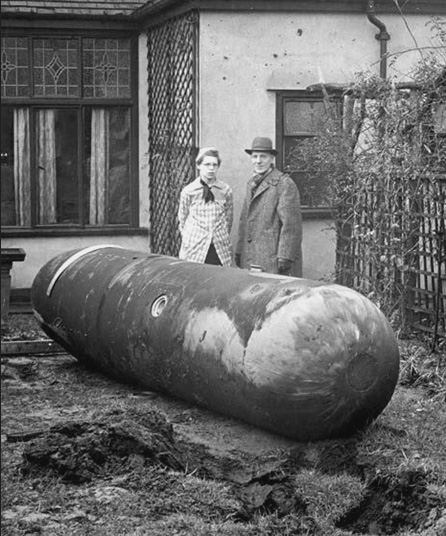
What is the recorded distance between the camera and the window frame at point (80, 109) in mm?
13352

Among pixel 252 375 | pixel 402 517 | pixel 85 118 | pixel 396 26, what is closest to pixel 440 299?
pixel 252 375

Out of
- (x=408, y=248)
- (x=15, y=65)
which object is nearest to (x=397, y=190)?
(x=408, y=248)

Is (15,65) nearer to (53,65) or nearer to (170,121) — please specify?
(53,65)

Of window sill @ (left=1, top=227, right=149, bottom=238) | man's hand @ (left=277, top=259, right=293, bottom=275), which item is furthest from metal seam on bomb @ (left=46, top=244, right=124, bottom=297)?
window sill @ (left=1, top=227, right=149, bottom=238)

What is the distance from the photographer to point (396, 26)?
42.4ft

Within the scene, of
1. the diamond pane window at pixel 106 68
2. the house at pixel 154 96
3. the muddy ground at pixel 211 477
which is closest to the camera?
the muddy ground at pixel 211 477

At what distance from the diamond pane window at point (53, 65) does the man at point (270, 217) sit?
372 centimetres

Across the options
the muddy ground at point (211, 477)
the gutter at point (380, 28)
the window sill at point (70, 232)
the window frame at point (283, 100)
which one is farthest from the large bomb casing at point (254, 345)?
the gutter at point (380, 28)

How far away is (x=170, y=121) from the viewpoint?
1300 centimetres

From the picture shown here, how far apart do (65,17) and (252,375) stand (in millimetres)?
7813

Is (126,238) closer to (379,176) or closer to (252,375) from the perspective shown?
(379,176)

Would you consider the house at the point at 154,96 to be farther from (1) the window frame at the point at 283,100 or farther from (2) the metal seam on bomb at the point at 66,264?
(2) the metal seam on bomb at the point at 66,264

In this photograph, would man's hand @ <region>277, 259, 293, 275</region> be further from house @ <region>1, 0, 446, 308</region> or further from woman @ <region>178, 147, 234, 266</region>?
house @ <region>1, 0, 446, 308</region>

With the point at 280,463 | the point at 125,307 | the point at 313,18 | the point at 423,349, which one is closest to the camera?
the point at 280,463
